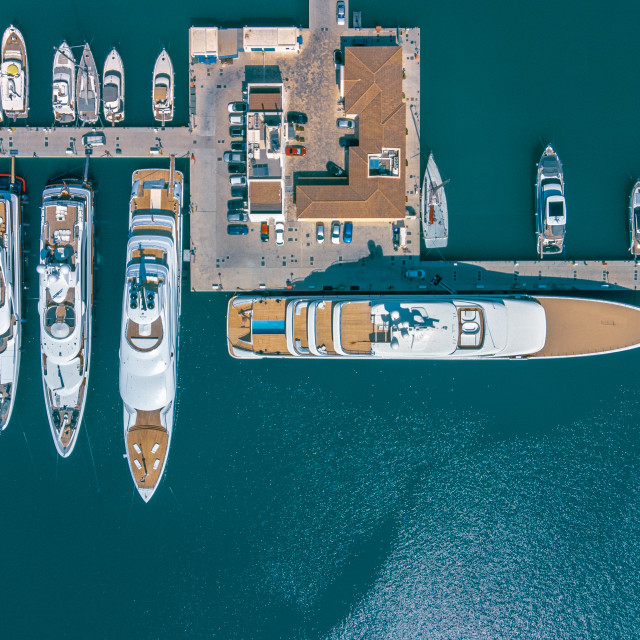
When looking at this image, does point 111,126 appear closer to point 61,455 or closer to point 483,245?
point 61,455

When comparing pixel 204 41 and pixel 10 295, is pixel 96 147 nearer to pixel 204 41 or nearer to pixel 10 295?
pixel 204 41

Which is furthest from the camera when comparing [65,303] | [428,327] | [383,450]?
[383,450]

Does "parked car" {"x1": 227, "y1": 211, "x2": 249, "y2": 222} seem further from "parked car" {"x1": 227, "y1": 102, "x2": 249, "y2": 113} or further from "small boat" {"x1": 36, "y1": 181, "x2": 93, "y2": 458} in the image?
"small boat" {"x1": 36, "y1": 181, "x2": 93, "y2": 458}

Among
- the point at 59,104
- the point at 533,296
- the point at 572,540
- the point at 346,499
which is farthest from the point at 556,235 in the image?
the point at 59,104

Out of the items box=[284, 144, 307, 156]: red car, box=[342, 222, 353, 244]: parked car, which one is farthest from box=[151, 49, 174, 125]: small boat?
box=[342, 222, 353, 244]: parked car

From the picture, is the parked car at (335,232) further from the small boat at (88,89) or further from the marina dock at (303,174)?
the small boat at (88,89)

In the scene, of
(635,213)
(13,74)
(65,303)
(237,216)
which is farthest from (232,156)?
(635,213)
